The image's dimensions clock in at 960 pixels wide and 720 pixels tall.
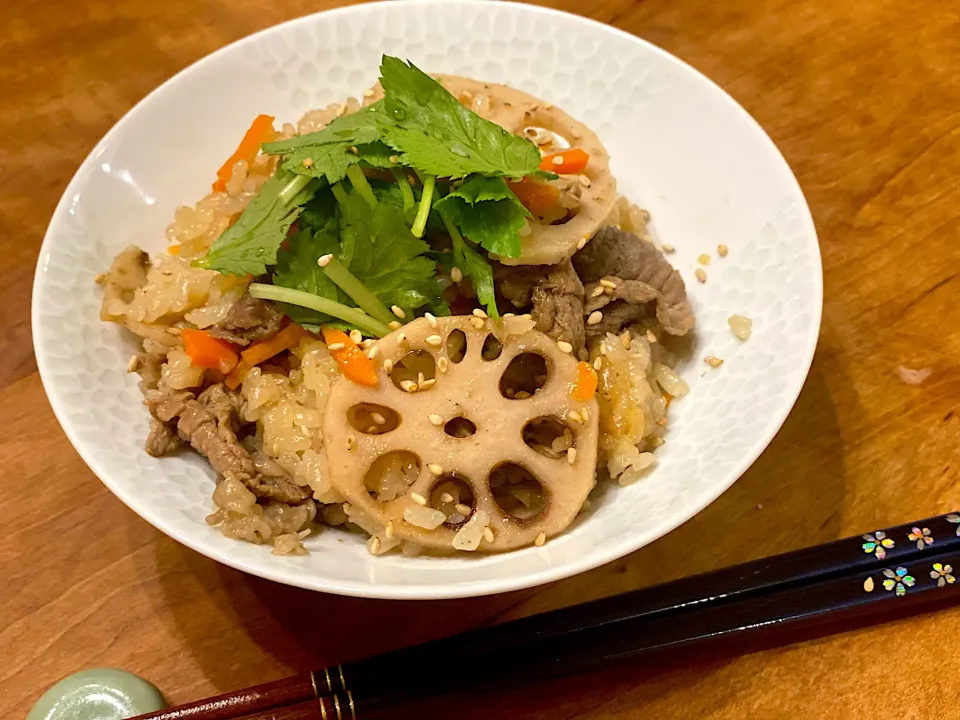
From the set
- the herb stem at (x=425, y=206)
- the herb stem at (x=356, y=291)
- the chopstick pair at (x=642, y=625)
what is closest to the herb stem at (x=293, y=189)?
the herb stem at (x=356, y=291)

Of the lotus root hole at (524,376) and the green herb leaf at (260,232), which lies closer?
the green herb leaf at (260,232)

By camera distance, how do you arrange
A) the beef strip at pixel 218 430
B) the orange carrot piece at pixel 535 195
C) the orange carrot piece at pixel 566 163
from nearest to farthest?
1. the beef strip at pixel 218 430
2. the orange carrot piece at pixel 535 195
3. the orange carrot piece at pixel 566 163

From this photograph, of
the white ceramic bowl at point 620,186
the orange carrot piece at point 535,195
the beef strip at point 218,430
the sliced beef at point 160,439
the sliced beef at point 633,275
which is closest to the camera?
the white ceramic bowl at point 620,186

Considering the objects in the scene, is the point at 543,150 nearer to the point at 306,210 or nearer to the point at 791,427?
the point at 306,210

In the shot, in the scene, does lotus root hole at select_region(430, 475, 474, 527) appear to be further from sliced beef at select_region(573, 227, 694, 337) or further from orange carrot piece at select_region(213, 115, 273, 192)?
orange carrot piece at select_region(213, 115, 273, 192)

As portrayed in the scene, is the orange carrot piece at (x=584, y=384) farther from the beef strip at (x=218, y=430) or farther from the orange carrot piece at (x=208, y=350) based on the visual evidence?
the orange carrot piece at (x=208, y=350)

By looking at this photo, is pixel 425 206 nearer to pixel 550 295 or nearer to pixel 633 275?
pixel 550 295

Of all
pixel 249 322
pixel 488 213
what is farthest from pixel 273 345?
pixel 488 213

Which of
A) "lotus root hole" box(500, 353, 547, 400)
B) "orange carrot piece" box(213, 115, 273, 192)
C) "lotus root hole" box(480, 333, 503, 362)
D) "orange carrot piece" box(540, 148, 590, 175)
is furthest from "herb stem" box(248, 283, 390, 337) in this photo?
"orange carrot piece" box(540, 148, 590, 175)
